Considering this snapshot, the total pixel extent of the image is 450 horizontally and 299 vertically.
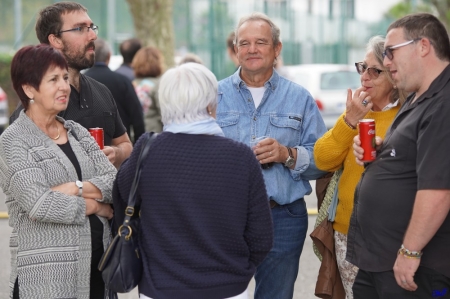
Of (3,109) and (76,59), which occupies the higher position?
(76,59)

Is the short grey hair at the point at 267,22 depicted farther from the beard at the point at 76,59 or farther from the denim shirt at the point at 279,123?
the beard at the point at 76,59

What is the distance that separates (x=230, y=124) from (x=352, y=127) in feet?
2.32

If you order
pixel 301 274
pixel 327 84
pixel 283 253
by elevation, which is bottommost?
pixel 301 274

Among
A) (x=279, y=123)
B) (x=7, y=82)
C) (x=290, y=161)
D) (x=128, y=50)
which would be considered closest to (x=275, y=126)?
(x=279, y=123)

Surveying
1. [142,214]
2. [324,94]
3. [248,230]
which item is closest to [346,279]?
[248,230]

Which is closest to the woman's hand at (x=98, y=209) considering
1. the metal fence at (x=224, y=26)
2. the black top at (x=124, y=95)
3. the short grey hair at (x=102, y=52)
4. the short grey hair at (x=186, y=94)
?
the short grey hair at (x=186, y=94)

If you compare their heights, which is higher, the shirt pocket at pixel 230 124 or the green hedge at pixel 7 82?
the shirt pocket at pixel 230 124

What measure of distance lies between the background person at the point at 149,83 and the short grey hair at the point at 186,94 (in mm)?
5260

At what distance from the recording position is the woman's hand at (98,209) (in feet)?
12.5

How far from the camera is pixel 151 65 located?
30.1 ft

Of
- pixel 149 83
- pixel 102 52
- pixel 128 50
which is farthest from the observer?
pixel 128 50

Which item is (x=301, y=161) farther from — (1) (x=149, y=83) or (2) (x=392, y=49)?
(1) (x=149, y=83)

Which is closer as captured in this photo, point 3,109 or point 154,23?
point 3,109

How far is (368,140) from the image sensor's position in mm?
3672
